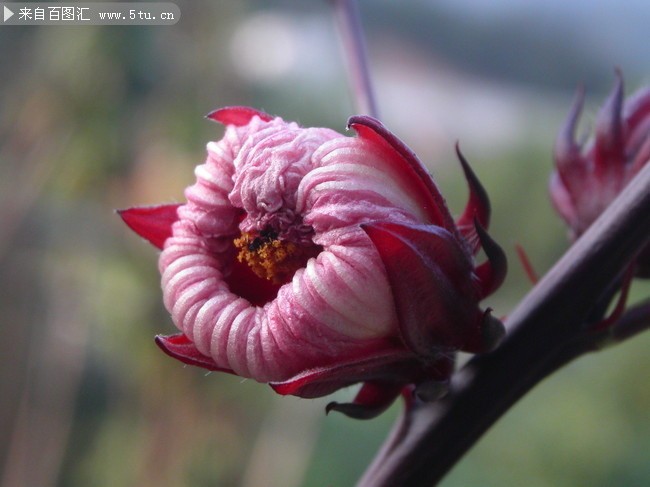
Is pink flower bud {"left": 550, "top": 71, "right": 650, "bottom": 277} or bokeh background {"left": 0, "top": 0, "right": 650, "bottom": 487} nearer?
pink flower bud {"left": 550, "top": 71, "right": 650, "bottom": 277}

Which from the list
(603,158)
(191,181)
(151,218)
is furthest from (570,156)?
(191,181)

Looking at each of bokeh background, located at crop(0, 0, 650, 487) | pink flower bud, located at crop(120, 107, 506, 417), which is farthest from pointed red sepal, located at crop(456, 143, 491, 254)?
bokeh background, located at crop(0, 0, 650, 487)

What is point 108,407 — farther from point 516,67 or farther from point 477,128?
point 516,67

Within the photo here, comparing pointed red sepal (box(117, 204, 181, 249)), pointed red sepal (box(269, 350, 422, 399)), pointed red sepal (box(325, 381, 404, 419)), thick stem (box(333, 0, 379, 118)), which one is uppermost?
thick stem (box(333, 0, 379, 118))

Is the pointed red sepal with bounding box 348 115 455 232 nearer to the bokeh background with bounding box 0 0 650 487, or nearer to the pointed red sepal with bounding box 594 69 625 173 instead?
the pointed red sepal with bounding box 594 69 625 173

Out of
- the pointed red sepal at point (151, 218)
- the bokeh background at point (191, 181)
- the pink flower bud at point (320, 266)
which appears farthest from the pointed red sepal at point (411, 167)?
the bokeh background at point (191, 181)

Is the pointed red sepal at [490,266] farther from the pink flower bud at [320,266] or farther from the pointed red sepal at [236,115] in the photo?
the pointed red sepal at [236,115]

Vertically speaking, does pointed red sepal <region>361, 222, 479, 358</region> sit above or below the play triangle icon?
below

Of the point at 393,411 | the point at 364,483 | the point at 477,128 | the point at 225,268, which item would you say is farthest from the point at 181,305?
the point at 477,128
